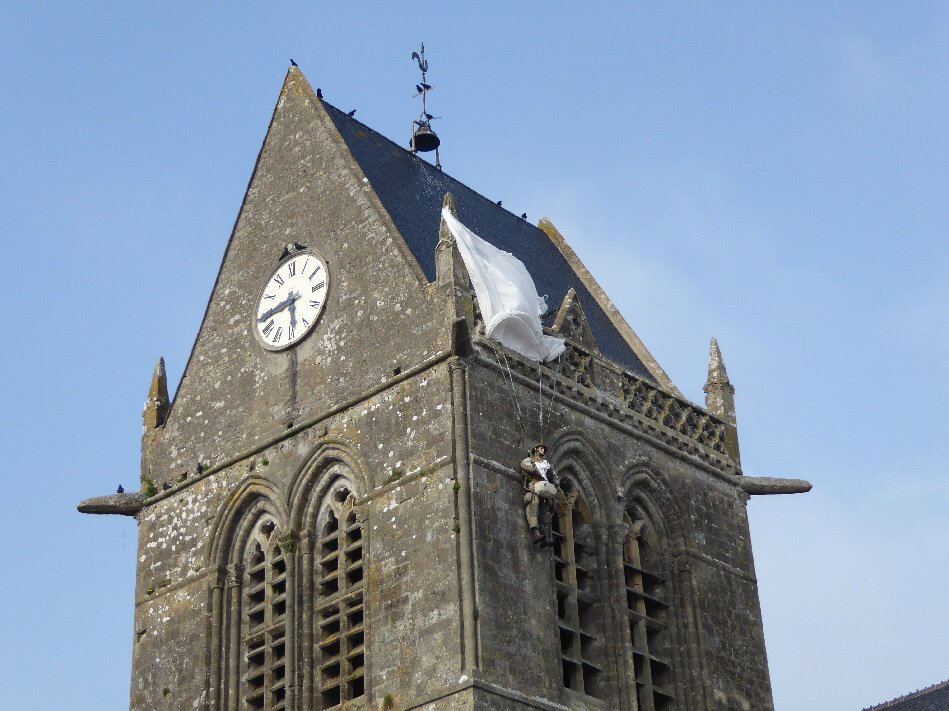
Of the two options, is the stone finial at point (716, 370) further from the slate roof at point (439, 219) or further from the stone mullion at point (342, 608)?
the stone mullion at point (342, 608)

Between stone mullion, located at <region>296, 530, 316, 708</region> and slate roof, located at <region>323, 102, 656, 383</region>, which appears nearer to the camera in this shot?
stone mullion, located at <region>296, 530, 316, 708</region>

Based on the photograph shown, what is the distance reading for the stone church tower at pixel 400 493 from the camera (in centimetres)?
3067

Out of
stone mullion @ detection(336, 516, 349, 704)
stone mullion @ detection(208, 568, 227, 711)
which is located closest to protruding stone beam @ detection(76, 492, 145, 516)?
stone mullion @ detection(208, 568, 227, 711)

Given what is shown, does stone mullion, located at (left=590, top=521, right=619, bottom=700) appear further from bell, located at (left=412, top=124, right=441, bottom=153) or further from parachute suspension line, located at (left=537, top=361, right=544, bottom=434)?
bell, located at (left=412, top=124, right=441, bottom=153)

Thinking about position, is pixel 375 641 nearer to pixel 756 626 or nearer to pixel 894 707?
pixel 756 626

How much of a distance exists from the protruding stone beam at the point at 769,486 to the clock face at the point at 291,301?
23.8ft

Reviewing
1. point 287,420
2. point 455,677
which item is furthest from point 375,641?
point 287,420

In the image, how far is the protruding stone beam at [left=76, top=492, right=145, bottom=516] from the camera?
35.6 m

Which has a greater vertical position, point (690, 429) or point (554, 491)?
point (690, 429)

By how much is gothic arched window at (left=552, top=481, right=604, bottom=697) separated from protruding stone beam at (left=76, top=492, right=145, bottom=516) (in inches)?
277

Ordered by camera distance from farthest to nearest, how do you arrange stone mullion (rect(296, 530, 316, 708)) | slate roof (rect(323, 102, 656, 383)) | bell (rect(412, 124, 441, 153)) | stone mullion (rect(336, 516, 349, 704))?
bell (rect(412, 124, 441, 153)) → slate roof (rect(323, 102, 656, 383)) → stone mullion (rect(296, 530, 316, 708)) → stone mullion (rect(336, 516, 349, 704))

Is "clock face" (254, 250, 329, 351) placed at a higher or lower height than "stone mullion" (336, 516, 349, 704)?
higher

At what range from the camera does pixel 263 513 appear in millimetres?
33812

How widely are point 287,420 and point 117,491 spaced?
3.74 meters
